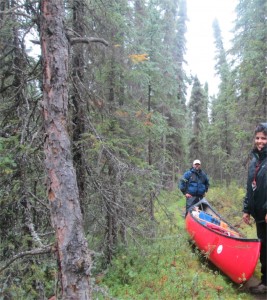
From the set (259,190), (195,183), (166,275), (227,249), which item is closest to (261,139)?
(259,190)

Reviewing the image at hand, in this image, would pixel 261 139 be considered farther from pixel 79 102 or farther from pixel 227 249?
pixel 79 102

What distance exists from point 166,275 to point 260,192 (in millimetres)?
2933

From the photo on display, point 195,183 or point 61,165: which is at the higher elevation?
point 61,165

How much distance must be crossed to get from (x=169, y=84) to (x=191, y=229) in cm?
673

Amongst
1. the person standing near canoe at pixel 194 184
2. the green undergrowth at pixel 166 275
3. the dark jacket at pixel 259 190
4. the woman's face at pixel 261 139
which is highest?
the woman's face at pixel 261 139

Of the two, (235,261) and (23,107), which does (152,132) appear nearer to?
(235,261)

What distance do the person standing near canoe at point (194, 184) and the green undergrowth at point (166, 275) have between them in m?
1.73

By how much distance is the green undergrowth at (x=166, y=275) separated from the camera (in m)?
5.98

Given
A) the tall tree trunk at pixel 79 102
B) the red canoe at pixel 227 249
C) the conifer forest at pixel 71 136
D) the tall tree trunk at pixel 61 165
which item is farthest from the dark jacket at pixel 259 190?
the tall tree trunk at pixel 61 165

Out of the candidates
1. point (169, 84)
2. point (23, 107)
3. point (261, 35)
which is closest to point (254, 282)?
point (23, 107)

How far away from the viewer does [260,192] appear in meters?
5.58

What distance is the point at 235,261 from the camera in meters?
6.14

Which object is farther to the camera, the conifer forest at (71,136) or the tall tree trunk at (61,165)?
the conifer forest at (71,136)

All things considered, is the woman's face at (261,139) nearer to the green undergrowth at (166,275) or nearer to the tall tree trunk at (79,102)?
the green undergrowth at (166,275)
